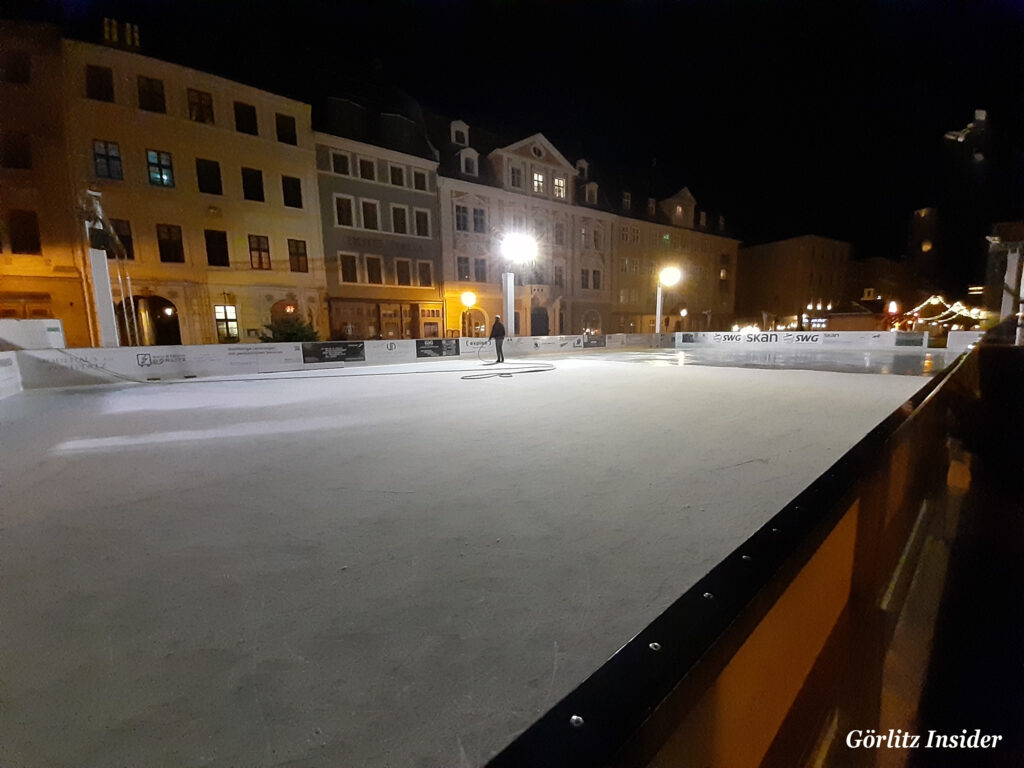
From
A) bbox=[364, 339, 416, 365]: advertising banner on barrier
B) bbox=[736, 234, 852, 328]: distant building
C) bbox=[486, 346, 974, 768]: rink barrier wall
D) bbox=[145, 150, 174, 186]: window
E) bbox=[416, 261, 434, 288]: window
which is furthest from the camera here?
bbox=[736, 234, 852, 328]: distant building

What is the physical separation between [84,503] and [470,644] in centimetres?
425

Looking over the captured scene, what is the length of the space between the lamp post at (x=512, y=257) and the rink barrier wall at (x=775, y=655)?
20156mm

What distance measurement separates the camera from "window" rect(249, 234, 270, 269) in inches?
843

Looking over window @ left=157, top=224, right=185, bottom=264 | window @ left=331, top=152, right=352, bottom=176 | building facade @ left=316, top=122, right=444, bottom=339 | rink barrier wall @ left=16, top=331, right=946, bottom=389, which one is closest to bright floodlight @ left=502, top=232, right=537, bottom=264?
building facade @ left=316, top=122, right=444, bottom=339

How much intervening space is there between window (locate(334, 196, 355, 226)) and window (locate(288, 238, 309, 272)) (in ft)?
7.84

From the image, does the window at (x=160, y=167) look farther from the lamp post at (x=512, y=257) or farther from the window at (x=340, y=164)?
the lamp post at (x=512, y=257)

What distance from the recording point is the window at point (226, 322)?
2064 cm

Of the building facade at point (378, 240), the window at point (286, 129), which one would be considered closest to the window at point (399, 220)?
the building facade at point (378, 240)

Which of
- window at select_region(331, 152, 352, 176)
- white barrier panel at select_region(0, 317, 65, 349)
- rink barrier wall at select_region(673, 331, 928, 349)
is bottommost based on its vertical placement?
rink barrier wall at select_region(673, 331, 928, 349)

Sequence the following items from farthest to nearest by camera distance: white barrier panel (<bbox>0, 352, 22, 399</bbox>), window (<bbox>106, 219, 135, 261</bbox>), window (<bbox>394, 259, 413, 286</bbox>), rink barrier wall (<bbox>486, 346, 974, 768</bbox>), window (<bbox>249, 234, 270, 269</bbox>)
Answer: window (<bbox>394, 259, 413, 286</bbox>)
window (<bbox>249, 234, 270, 269</bbox>)
window (<bbox>106, 219, 135, 261</bbox>)
white barrier panel (<bbox>0, 352, 22, 399</bbox>)
rink barrier wall (<bbox>486, 346, 974, 768</bbox>)

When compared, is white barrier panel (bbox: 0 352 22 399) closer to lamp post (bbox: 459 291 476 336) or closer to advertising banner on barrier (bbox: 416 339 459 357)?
advertising banner on barrier (bbox: 416 339 459 357)

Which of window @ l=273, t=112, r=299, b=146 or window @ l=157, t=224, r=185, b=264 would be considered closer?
window @ l=157, t=224, r=185, b=264

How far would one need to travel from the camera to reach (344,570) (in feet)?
9.43

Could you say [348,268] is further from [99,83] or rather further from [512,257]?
[99,83]
